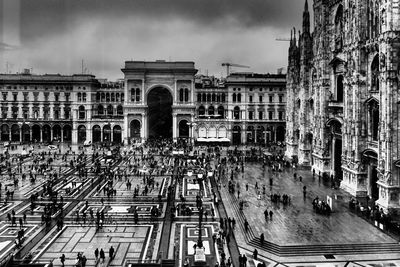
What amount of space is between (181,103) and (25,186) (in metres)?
48.0

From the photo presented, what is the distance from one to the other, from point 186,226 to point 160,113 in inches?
2670

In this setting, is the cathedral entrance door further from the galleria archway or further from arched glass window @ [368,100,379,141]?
the galleria archway

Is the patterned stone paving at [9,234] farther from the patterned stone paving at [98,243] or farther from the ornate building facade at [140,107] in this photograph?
the ornate building facade at [140,107]

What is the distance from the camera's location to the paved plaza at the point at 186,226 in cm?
2372

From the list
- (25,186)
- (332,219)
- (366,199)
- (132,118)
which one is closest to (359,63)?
(366,199)

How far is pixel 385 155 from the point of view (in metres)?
32.9

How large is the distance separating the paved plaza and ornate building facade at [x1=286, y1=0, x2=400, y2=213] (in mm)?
3735

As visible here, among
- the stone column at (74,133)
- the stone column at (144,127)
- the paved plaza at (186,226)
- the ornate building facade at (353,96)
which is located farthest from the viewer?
the stone column at (74,133)

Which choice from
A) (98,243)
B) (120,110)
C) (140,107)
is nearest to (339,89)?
(98,243)

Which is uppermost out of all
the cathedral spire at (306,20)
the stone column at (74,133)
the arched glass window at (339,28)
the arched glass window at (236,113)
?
the cathedral spire at (306,20)

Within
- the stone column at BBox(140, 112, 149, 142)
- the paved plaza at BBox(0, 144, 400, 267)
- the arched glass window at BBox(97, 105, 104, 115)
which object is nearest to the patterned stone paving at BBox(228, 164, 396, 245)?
the paved plaza at BBox(0, 144, 400, 267)

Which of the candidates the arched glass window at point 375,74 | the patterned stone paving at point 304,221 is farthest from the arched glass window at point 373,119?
the patterned stone paving at point 304,221

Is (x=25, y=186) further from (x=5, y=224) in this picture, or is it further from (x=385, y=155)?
(x=385, y=155)

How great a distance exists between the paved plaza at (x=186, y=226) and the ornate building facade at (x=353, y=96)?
3.73 metres
